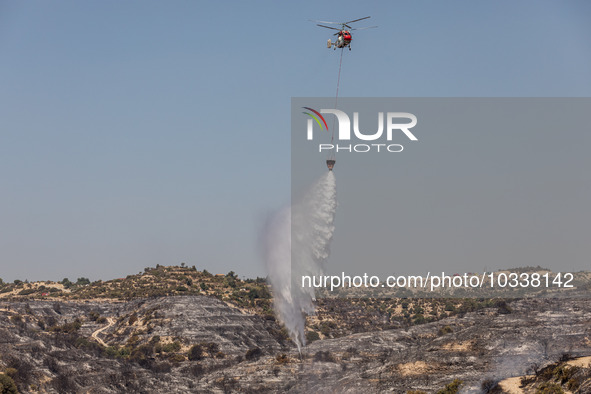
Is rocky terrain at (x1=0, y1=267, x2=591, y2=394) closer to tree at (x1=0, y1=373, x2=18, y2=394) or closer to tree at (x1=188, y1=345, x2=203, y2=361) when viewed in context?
tree at (x1=0, y1=373, x2=18, y2=394)

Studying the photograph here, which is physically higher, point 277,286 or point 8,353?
point 277,286

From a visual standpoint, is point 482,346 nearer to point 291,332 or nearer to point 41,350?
point 291,332

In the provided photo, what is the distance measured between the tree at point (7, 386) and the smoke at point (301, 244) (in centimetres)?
4397

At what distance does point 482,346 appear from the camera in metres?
118

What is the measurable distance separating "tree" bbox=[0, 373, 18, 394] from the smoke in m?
44.0

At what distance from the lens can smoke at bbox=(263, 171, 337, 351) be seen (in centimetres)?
12219

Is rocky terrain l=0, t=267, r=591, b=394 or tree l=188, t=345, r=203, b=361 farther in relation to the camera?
tree l=188, t=345, r=203, b=361

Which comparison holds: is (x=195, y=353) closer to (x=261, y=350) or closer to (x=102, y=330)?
(x=261, y=350)

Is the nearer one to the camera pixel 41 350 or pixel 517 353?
pixel 517 353

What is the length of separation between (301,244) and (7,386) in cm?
4801

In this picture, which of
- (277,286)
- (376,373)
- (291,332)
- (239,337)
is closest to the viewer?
(376,373)

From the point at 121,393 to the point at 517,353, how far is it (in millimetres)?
56594

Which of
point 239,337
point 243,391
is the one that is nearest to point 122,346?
point 239,337

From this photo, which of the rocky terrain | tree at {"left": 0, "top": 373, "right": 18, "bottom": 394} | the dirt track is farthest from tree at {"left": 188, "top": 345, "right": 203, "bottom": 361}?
tree at {"left": 0, "top": 373, "right": 18, "bottom": 394}
